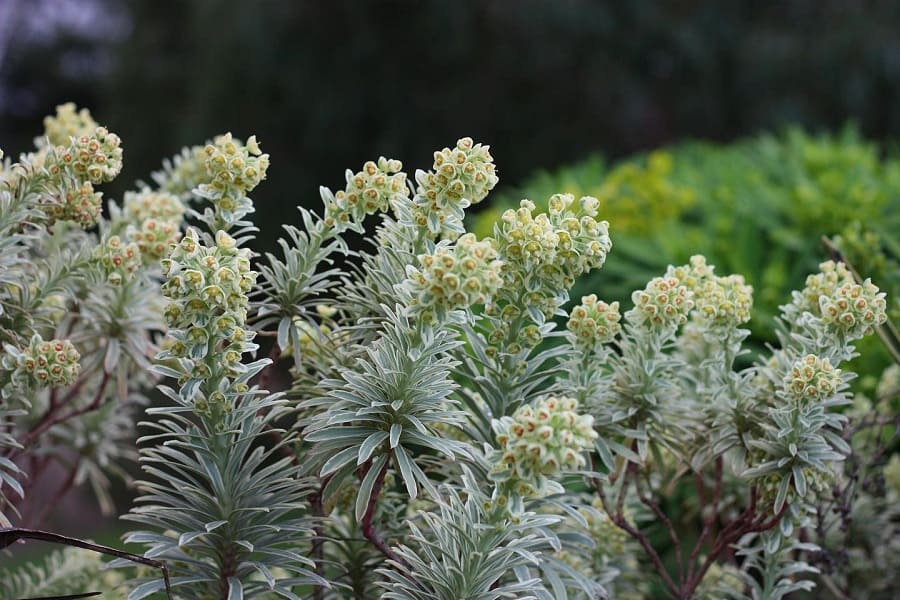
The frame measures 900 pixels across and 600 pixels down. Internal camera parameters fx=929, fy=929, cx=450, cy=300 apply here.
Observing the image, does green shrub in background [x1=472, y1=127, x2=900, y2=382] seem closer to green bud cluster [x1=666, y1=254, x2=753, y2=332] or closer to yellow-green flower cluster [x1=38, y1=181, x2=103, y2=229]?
green bud cluster [x1=666, y1=254, x2=753, y2=332]

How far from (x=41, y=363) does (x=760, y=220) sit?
2.48 m

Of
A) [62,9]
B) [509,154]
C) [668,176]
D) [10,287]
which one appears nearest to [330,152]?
[509,154]

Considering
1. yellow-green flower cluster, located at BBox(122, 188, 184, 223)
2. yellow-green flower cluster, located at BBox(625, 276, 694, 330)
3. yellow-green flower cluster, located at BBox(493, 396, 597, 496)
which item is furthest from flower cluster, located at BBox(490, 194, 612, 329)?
yellow-green flower cluster, located at BBox(122, 188, 184, 223)

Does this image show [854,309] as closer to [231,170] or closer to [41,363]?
[231,170]

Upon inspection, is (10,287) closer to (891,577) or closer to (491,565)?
(491,565)

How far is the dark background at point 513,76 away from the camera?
9070 millimetres

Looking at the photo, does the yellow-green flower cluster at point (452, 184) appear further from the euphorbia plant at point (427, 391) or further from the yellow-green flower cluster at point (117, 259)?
the yellow-green flower cluster at point (117, 259)

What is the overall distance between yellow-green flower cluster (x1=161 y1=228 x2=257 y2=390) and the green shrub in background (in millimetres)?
1433

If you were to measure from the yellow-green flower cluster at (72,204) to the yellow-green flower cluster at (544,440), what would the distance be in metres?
0.75

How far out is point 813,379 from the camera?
1.28 meters

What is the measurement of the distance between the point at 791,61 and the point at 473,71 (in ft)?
10.4

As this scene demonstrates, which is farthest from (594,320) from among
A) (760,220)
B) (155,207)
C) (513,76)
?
(513,76)

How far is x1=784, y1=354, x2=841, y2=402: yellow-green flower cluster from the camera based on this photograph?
1266 mm

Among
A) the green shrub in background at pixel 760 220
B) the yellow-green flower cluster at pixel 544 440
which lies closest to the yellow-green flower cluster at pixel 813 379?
the yellow-green flower cluster at pixel 544 440
